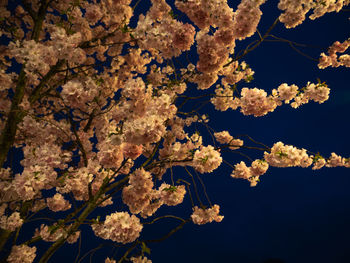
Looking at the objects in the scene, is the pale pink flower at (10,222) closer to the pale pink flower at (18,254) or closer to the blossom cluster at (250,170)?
the pale pink flower at (18,254)

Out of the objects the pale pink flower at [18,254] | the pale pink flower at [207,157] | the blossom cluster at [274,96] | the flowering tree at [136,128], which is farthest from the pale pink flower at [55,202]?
the blossom cluster at [274,96]

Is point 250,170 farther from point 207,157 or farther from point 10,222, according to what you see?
point 10,222

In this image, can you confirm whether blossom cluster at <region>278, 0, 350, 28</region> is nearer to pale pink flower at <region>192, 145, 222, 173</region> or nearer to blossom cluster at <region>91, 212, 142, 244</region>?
pale pink flower at <region>192, 145, 222, 173</region>

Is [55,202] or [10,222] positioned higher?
[55,202]

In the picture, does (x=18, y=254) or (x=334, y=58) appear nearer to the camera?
(x=18, y=254)

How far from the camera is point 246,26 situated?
2078 millimetres

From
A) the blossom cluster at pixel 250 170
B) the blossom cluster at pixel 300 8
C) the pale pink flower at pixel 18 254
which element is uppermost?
the blossom cluster at pixel 300 8

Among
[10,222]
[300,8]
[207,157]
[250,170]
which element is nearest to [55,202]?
[10,222]

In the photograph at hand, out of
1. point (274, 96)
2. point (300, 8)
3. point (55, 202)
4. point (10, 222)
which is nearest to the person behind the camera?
point (300, 8)

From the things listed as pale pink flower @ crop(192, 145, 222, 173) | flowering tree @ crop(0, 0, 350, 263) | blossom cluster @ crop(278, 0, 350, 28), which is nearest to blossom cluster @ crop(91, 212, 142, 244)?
flowering tree @ crop(0, 0, 350, 263)

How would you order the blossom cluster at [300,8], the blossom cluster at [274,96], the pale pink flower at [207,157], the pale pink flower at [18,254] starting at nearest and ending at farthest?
the pale pink flower at [207,157] → the blossom cluster at [300,8] → the blossom cluster at [274,96] → the pale pink flower at [18,254]

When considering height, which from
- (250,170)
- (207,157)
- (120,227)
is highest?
(250,170)

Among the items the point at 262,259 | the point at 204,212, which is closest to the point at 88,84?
the point at 204,212

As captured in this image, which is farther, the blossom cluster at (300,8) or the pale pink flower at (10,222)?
the pale pink flower at (10,222)
